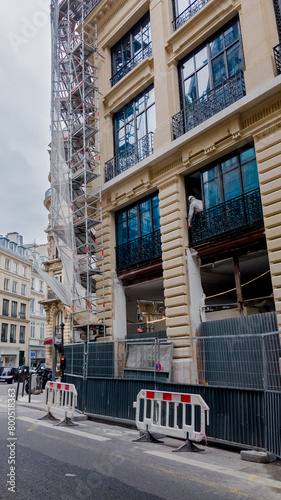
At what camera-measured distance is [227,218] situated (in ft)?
40.6

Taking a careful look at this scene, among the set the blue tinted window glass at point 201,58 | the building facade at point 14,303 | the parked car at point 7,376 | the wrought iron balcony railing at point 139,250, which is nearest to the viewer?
the blue tinted window glass at point 201,58

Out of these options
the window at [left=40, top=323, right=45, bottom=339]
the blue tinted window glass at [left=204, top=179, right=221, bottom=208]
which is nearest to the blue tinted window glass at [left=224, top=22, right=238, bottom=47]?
the blue tinted window glass at [left=204, top=179, right=221, bottom=208]

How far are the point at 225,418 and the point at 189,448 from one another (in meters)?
0.92

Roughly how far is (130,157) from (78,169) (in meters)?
2.91

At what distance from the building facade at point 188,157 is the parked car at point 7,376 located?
20180 millimetres

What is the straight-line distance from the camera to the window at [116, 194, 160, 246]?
603 inches

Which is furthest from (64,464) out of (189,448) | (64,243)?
(64,243)

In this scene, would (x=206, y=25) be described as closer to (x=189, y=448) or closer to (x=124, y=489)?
(x=189, y=448)

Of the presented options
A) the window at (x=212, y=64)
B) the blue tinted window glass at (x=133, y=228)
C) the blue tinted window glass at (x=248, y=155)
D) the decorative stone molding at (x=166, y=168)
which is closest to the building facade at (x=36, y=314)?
the blue tinted window glass at (x=133, y=228)

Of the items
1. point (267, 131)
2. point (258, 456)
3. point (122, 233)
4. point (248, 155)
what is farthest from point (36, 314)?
point (258, 456)

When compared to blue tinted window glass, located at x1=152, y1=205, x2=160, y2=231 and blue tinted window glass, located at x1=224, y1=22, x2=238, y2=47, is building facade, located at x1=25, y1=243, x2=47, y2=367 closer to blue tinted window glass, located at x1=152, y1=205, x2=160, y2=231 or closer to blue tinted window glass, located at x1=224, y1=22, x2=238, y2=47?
blue tinted window glass, located at x1=152, y1=205, x2=160, y2=231

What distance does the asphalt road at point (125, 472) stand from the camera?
5059 millimetres

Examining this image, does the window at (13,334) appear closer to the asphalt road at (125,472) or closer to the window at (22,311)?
the window at (22,311)

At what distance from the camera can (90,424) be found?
11.1 meters
